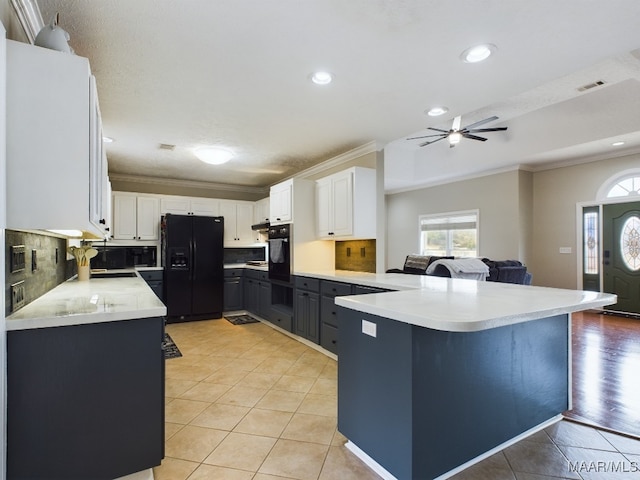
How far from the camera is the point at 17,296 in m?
1.74

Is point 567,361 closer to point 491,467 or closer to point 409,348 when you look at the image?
point 491,467

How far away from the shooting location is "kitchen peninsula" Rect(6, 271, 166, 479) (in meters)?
1.51

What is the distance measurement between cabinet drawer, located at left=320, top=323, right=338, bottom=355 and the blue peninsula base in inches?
60.0

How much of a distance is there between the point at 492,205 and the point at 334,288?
16.3ft

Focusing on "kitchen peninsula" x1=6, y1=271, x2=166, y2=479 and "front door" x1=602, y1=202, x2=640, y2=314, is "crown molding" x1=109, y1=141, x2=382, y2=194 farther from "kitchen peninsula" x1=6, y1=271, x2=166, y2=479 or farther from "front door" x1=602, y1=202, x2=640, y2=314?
"front door" x1=602, y1=202, x2=640, y2=314

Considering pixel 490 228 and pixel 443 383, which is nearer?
pixel 443 383

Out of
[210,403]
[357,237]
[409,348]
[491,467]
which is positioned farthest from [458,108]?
[210,403]

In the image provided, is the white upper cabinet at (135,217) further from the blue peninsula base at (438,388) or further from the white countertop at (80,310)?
the blue peninsula base at (438,388)

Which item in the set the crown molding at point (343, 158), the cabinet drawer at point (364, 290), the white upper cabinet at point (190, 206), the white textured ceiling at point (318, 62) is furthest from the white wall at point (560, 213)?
the white upper cabinet at point (190, 206)

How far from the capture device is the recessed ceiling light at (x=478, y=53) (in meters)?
2.14

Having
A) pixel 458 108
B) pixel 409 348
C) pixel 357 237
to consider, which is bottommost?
pixel 409 348

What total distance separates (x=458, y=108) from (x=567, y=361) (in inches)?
85.3

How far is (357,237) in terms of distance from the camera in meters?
4.05

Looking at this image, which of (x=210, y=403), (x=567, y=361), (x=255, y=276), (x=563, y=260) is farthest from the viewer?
(x=563, y=260)
